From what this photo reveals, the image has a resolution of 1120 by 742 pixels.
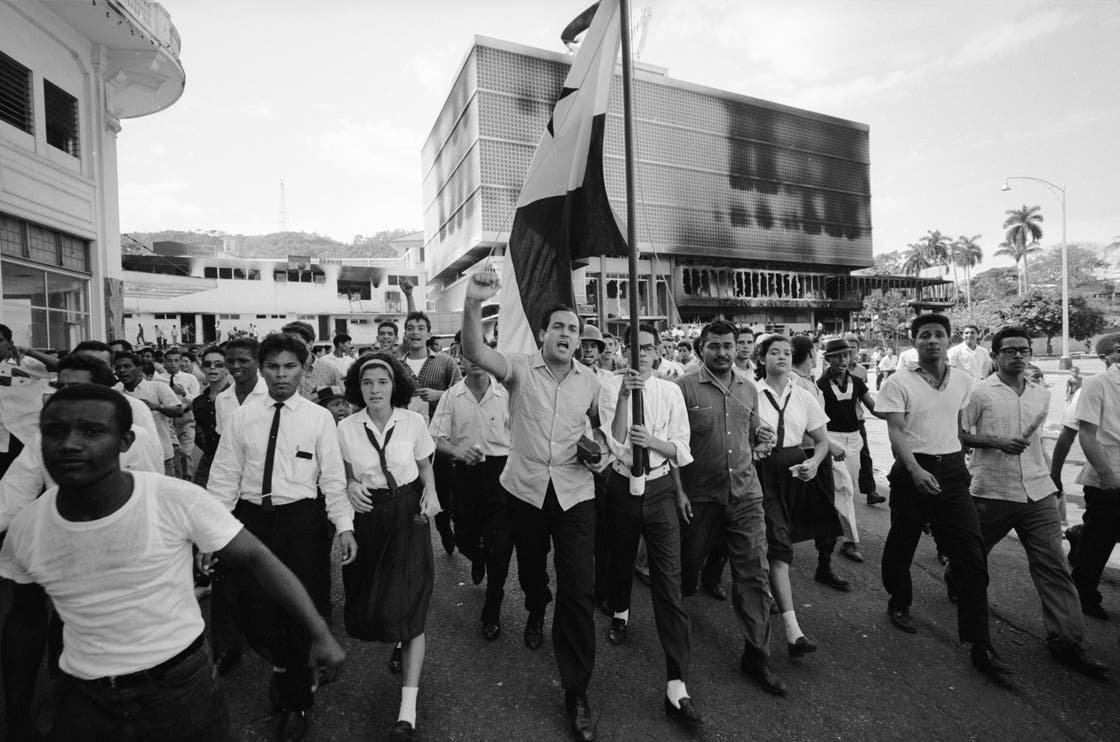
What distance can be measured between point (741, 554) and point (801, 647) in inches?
25.5

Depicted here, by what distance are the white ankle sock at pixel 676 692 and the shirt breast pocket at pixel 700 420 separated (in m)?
1.48

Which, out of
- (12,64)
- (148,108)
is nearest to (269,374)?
(12,64)

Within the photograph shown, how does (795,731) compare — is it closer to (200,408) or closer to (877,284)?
(200,408)

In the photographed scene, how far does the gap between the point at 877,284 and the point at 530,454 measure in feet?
248

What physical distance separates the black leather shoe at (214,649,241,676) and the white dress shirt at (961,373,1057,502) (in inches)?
190

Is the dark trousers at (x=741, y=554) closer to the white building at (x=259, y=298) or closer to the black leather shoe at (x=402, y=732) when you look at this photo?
the black leather shoe at (x=402, y=732)

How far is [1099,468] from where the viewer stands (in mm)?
3693

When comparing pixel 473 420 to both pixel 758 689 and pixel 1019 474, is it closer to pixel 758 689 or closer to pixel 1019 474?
pixel 758 689

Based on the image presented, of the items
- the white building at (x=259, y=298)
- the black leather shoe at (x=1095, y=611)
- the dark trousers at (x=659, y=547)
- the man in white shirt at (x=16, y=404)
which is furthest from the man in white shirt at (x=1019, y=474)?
the white building at (x=259, y=298)

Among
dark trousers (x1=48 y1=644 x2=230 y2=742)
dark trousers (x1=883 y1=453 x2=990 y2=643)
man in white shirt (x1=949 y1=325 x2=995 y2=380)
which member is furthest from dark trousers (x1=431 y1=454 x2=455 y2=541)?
man in white shirt (x1=949 y1=325 x2=995 y2=380)

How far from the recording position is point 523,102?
4775cm

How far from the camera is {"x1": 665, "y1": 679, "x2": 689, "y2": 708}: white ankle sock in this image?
9.64 feet

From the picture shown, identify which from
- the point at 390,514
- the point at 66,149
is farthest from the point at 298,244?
the point at 390,514

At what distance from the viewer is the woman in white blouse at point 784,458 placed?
149 inches
